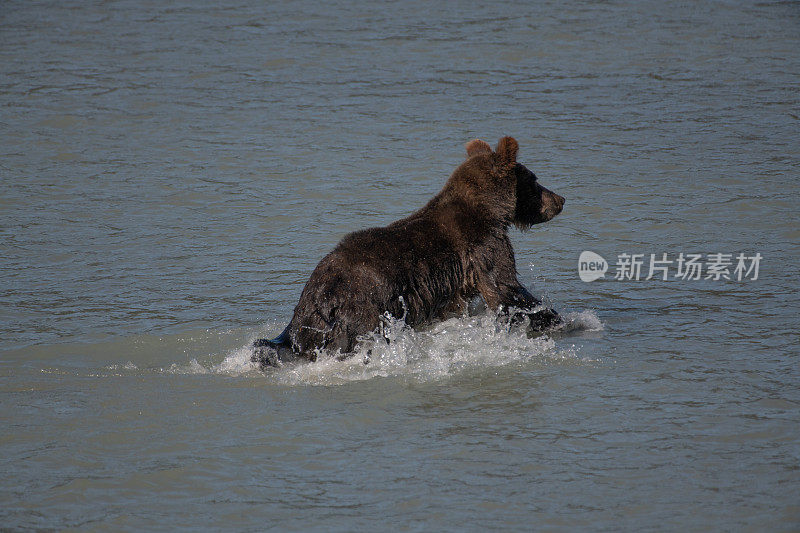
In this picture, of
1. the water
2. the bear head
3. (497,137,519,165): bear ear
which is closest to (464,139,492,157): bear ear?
the bear head

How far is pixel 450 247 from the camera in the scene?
7.24m

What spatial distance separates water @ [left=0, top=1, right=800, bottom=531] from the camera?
211 inches

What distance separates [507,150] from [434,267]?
1.10 m

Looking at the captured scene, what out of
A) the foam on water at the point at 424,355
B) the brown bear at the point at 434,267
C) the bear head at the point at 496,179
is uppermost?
the bear head at the point at 496,179

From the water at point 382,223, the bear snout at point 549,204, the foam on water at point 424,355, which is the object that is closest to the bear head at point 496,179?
the bear snout at point 549,204

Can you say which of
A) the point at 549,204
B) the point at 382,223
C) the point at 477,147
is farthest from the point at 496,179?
the point at 382,223

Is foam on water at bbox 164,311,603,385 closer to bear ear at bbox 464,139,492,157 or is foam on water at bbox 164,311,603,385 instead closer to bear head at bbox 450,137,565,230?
bear head at bbox 450,137,565,230

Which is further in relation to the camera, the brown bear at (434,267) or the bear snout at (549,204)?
the bear snout at (549,204)

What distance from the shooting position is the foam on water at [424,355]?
22.3 ft

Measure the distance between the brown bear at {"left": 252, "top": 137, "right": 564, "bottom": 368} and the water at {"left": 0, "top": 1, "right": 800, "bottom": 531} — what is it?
8.9 inches

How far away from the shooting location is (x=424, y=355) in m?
7.14

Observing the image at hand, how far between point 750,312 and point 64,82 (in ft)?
39.1

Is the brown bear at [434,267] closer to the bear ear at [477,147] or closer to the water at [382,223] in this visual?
the bear ear at [477,147]

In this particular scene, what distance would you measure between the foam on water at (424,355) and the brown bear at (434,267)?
0.09 metres
